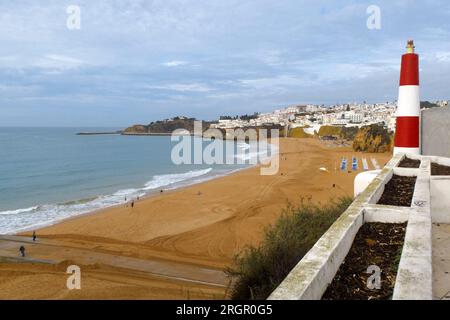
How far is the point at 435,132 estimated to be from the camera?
8875 millimetres

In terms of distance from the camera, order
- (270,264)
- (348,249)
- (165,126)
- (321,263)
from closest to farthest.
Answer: (321,263) → (348,249) → (270,264) → (165,126)

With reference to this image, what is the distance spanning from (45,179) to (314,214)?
1192 inches

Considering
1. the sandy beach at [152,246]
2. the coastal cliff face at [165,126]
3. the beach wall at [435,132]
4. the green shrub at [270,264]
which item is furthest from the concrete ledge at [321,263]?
the coastal cliff face at [165,126]

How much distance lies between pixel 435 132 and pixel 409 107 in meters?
1.24

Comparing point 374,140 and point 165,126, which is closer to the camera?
point 374,140

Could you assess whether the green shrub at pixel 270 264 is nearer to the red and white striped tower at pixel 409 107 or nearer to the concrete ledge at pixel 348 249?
the concrete ledge at pixel 348 249

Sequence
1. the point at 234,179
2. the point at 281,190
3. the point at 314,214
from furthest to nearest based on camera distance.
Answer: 1. the point at 234,179
2. the point at 281,190
3. the point at 314,214

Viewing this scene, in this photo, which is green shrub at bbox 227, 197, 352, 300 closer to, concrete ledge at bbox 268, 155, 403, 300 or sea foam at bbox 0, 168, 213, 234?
concrete ledge at bbox 268, 155, 403, 300

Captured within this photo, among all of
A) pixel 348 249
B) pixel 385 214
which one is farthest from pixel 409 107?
pixel 348 249

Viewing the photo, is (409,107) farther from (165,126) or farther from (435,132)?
(165,126)

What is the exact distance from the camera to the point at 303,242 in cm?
620
